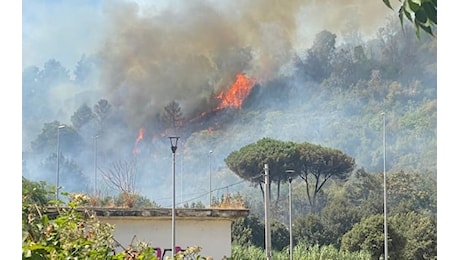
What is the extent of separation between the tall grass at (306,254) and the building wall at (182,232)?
40 cm

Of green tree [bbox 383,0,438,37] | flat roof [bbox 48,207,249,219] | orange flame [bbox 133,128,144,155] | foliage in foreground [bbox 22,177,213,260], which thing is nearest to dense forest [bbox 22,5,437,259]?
orange flame [bbox 133,128,144,155]

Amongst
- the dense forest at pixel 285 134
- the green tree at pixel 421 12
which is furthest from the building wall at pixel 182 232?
the green tree at pixel 421 12

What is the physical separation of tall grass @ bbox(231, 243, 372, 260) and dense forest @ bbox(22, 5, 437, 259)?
2 centimetres

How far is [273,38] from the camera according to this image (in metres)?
2.85

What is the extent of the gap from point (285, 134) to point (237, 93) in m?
0.25

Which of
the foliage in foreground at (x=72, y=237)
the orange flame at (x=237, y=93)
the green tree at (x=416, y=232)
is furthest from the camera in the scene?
the orange flame at (x=237, y=93)

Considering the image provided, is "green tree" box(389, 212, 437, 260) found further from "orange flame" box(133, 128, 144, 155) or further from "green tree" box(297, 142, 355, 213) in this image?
"orange flame" box(133, 128, 144, 155)

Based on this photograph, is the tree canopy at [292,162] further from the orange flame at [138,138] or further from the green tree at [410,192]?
the orange flame at [138,138]

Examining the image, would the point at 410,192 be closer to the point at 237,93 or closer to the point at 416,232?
the point at 416,232

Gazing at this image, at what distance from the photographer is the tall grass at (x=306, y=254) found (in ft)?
8.79

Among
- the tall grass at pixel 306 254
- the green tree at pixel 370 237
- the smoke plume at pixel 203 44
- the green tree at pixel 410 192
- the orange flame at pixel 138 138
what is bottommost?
the tall grass at pixel 306 254
